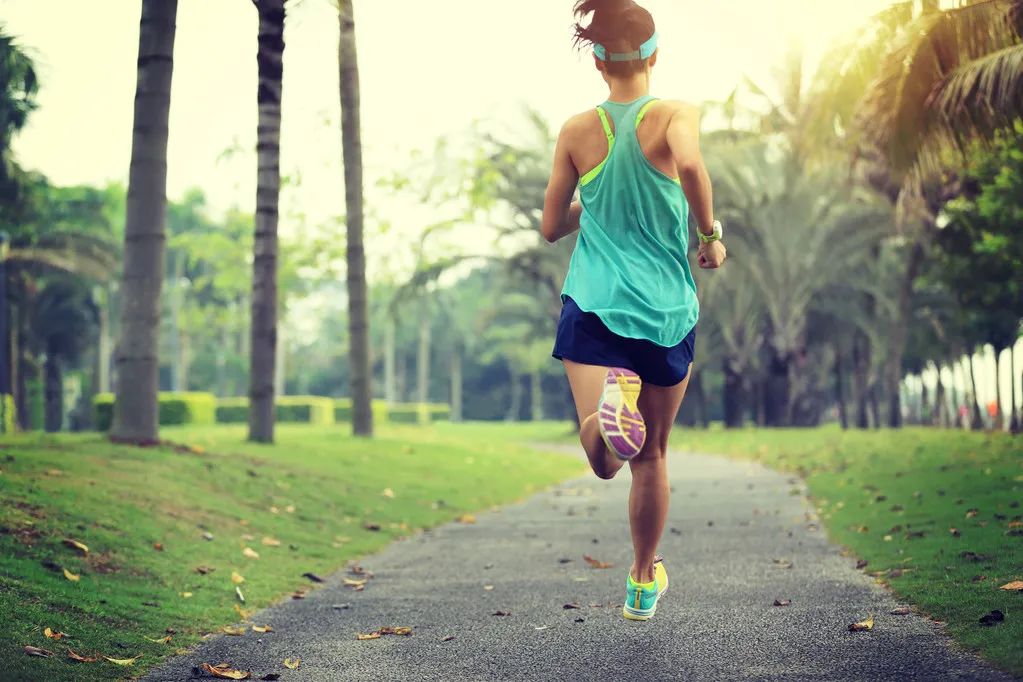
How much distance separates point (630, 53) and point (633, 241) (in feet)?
2.42

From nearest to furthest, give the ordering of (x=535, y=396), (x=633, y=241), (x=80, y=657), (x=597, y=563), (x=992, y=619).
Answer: (x=633, y=241) < (x=80, y=657) < (x=992, y=619) < (x=597, y=563) < (x=535, y=396)

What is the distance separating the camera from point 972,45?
46.9ft

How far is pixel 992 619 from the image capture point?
5.63 metres

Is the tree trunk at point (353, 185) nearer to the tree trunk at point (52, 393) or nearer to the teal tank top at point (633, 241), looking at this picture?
the teal tank top at point (633, 241)

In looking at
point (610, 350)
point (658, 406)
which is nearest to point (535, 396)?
point (658, 406)

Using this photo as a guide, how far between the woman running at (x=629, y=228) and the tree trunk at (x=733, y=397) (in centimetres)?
3489

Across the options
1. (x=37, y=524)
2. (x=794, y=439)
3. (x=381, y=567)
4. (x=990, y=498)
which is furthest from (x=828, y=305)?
(x=37, y=524)

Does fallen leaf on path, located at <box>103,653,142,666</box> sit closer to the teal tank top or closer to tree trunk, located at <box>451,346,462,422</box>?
the teal tank top

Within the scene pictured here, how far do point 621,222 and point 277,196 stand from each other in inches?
511

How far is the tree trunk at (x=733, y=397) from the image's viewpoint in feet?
129

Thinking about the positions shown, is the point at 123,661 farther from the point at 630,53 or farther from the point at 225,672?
the point at 630,53

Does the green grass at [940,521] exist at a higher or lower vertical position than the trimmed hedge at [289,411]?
lower

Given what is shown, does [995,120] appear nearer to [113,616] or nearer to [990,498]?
[990,498]

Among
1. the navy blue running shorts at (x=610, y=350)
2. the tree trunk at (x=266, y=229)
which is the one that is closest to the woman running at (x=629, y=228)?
the navy blue running shorts at (x=610, y=350)
